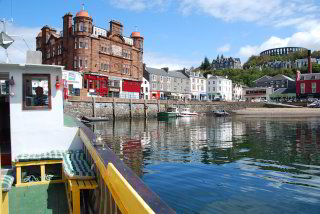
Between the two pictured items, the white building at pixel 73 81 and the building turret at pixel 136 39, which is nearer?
the white building at pixel 73 81

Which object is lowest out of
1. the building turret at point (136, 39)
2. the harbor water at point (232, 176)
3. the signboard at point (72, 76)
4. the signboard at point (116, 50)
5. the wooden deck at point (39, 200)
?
the harbor water at point (232, 176)

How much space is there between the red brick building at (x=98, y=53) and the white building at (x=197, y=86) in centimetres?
3625

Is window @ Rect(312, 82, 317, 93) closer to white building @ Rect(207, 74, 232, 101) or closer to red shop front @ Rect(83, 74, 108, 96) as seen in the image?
white building @ Rect(207, 74, 232, 101)

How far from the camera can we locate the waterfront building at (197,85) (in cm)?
10406

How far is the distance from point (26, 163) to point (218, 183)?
776 centimetres

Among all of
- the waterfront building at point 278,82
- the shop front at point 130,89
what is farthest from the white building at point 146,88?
the waterfront building at point 278,82

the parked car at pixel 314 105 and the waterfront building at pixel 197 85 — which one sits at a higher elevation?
the waterfront building at pixel 197 85

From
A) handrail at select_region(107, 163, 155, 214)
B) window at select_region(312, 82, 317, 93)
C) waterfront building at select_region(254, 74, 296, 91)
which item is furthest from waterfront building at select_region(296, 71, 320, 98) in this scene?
handrail at select_region(107, 163, 155, 214)

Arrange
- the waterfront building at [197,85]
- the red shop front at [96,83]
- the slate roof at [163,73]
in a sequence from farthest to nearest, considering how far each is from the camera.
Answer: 1. the waterfront building at [197,85]
2. the slate roof at [163,73]
3. the red shop front at [96,83]

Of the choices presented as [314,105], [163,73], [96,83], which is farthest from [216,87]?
[96,83]

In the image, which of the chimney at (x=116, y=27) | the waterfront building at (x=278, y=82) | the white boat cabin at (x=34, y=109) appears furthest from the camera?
the waterfront building at (x=278, y=82)

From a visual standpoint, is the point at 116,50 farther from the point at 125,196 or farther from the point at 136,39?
the point at 125,196

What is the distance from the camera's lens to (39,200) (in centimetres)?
675

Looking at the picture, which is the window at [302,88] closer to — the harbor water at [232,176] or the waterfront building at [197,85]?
the waterfront building at [197,85]
